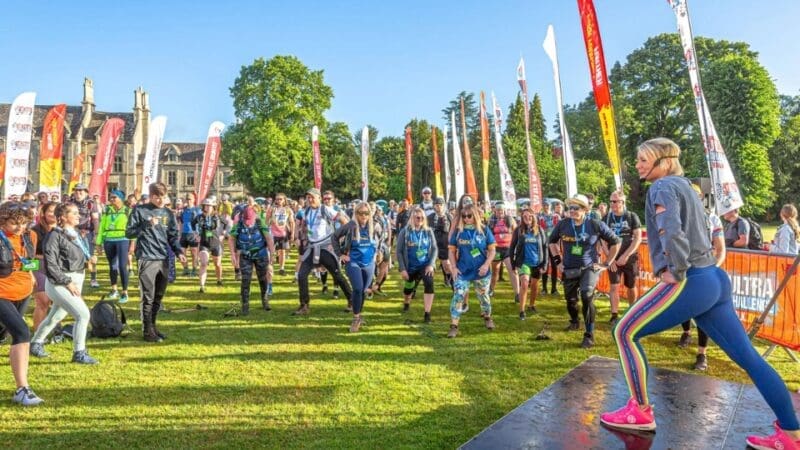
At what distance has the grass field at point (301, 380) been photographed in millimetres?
4273

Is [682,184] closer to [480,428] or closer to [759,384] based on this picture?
[759,384]

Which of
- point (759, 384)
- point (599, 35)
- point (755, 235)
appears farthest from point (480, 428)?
point (599, 35)

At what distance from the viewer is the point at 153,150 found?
15.6 m

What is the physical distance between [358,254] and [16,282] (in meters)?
4.42

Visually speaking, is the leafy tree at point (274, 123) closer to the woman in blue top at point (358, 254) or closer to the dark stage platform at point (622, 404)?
the woman in blue top at point (358, 254)

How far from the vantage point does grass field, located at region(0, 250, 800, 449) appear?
427 cm

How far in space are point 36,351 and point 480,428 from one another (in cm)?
539

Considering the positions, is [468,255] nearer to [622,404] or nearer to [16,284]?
[622,404]

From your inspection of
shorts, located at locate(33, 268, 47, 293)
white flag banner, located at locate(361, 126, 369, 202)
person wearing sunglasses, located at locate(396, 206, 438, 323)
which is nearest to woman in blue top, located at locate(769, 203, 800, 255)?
person wearing sunglasses, located at locate(396, 206, 438, 323)

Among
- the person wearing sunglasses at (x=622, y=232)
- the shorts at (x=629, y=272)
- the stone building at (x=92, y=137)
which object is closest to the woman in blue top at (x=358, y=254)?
the person wearing sunglasses at (x=622, y=232)

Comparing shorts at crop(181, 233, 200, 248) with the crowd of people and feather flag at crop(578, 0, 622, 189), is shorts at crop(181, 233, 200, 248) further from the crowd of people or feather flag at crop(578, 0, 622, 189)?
feather flag at crop(578, 0, 622, 189)

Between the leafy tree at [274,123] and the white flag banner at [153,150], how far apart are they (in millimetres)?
28080

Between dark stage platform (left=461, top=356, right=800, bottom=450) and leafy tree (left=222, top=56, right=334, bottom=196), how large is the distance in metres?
41.5

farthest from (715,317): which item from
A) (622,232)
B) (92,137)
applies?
(92,137)
